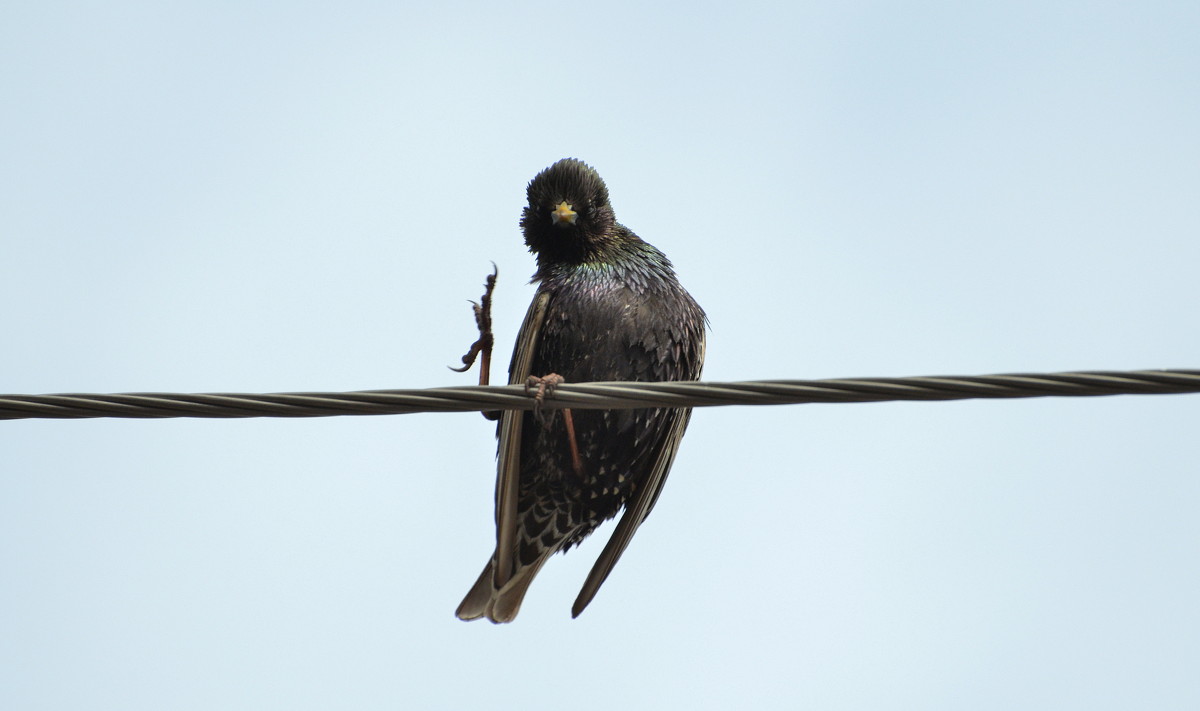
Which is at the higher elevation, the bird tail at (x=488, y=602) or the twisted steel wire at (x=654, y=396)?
the twisted steel wire at (x=654, y=396)

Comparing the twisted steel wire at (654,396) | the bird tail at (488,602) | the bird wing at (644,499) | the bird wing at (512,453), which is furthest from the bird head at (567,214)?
the twisted steel wire at (654,396)

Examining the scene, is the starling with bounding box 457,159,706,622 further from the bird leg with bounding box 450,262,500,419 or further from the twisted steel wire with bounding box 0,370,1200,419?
the twisted steel wire with bounding box 0,370,1200,419

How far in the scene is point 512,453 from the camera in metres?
5.09

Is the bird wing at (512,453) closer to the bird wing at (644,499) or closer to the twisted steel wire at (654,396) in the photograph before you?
the bird wing at (644,499)

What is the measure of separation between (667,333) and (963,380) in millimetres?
2356

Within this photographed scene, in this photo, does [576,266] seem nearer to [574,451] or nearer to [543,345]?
[543,345]

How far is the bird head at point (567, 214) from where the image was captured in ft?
18.5

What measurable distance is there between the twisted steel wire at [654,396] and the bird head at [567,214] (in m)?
2.42

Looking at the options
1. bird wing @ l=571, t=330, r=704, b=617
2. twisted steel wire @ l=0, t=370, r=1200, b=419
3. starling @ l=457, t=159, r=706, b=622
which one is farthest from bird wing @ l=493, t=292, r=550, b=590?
twisted steel wire @ l=0, t=370, r=1200, b=419

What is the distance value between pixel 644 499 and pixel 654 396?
2318mm

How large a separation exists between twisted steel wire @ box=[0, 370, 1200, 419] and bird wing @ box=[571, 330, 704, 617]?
2117 millimetres

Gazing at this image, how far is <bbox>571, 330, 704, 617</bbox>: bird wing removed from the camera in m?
5.29

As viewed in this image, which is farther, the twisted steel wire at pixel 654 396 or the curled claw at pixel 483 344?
the curled claw at pixel 483 344

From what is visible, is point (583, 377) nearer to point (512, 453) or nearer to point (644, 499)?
point (512, 453)
